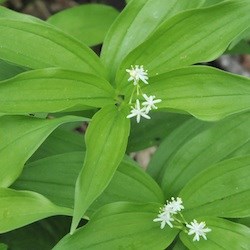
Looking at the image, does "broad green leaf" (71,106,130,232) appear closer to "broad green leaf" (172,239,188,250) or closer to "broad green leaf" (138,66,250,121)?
"broad green leaf" (138,66,250,121)

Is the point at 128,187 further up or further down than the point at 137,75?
further down

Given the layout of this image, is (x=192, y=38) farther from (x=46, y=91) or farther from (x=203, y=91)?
(x=46, y=91)

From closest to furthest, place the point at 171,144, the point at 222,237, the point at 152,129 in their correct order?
the point at 222,237 < the point at 171,144 < the point at 152,129

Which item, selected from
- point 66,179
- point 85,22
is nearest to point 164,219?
point 66,179

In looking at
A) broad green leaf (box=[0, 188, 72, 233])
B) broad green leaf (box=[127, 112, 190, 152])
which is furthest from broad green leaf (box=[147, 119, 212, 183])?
broad green leaf (box=[0, 188, 72, 233])

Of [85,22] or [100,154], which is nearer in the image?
[100,154]

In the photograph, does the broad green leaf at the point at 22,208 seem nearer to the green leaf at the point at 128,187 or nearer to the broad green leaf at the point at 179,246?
the green leaf at the point at 128,187

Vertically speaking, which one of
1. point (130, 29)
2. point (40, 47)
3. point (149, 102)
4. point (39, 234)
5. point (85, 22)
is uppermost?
point (85, 22)

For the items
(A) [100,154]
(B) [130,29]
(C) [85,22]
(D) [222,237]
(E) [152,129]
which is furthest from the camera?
(C) [85,22]
